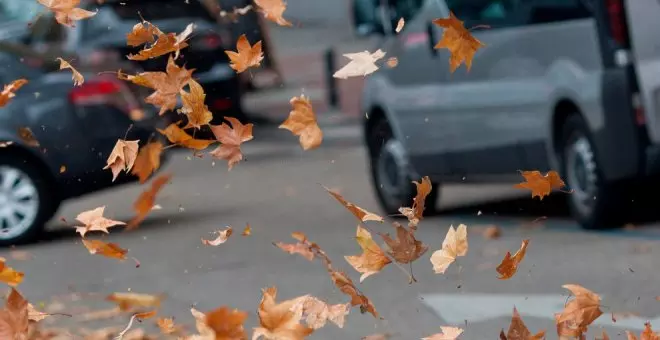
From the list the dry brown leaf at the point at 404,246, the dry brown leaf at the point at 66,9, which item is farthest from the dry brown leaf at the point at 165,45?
the dry brown leaf at the point at 404,246

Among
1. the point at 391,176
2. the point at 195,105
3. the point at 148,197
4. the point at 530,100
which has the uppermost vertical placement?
the point at 195,105

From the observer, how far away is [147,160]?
544cm

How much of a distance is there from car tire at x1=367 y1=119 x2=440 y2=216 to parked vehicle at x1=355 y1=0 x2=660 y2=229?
1 centimetres

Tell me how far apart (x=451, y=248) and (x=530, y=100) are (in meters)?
4.77

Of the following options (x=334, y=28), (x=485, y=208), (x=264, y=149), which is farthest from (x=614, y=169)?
(x=334, y=28)

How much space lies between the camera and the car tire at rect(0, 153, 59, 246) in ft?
34.7

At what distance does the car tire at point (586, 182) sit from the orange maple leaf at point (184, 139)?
4.37 meters

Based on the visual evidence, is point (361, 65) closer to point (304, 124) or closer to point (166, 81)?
point (304, 124)

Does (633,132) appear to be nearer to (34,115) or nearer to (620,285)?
(620,285)

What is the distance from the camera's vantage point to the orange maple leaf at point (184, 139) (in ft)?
16.6

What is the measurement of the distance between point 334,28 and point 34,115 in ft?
123

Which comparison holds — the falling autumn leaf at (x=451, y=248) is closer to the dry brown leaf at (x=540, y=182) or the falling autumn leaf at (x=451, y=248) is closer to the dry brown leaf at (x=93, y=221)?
the dry brown leaf at (x=540, y=182)

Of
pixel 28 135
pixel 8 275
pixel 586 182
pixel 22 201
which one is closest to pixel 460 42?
pixel 8 275

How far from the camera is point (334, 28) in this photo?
47719 mm
